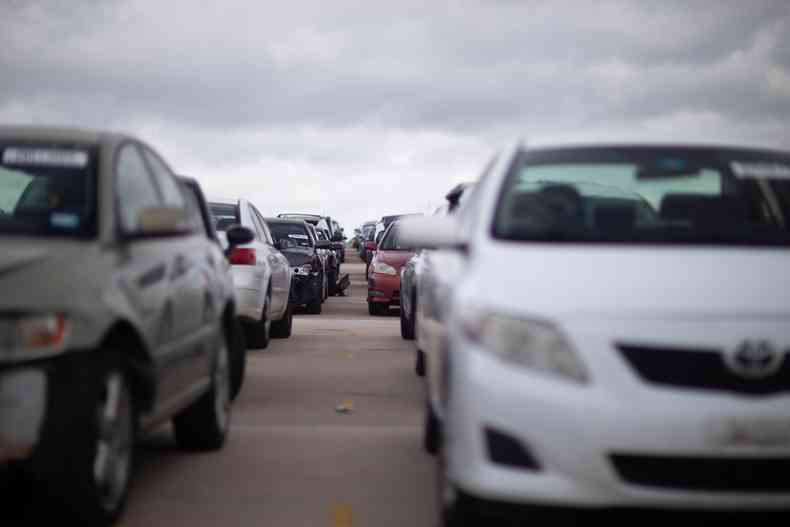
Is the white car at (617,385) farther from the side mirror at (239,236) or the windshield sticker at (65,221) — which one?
the side mirror at (239,236)

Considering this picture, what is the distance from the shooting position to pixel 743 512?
14.7 feet

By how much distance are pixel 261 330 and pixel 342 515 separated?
7.99m

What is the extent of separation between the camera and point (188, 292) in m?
6.61

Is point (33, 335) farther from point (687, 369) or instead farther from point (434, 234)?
point (687, 369)

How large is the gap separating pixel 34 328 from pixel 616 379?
7.07 feet

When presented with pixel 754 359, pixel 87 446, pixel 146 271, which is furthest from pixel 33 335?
pixel 754 359

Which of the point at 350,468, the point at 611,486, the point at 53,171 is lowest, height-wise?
the point at 350,468

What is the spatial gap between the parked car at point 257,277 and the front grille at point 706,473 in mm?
7614

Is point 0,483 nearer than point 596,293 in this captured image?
No

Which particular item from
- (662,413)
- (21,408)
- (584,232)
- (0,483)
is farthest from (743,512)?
(0,483)

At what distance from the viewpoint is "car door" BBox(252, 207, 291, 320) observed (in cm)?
1427

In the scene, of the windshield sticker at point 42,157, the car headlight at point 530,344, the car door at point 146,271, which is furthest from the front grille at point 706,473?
the windshield sticker at point 42,157

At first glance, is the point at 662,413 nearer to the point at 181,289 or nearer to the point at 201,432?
the point at 181,289

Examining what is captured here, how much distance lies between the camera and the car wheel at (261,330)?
13555 millimetres
